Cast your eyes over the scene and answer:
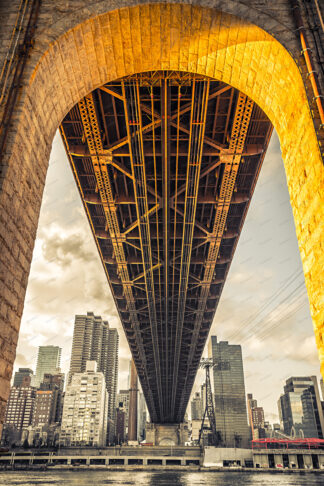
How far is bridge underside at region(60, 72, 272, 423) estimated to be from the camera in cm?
1360

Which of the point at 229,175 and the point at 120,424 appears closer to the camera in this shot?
the point at 229,175

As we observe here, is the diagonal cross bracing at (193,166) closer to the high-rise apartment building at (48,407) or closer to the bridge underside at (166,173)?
the bridge underside at (166,173)

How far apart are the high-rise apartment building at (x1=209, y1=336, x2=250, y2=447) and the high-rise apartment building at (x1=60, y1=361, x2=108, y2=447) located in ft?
133

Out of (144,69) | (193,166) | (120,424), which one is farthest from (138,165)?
(120,424)

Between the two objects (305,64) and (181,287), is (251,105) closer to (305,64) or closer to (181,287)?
(305,64)

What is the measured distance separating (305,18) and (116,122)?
26.8ft

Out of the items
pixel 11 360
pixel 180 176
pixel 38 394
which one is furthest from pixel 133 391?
pixel 11 360

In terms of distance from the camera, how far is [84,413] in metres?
117

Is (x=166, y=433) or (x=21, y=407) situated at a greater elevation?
(x=21, y=407)

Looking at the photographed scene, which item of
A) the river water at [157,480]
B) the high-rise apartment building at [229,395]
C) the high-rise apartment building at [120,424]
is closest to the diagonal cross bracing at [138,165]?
the river water at [157,480]

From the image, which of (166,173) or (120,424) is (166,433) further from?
(120,424)

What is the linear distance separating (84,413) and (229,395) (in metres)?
59.6

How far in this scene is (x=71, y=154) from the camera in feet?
50.9

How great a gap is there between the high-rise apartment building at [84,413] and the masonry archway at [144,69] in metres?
119
